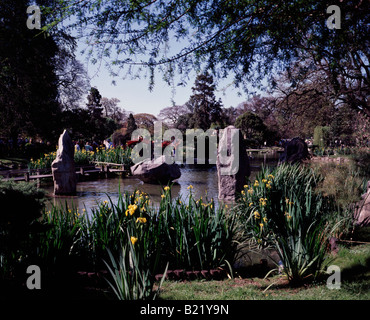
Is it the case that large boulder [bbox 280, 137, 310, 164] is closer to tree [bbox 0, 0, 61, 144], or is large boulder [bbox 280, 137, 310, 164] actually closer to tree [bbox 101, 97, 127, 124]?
tree [bbox 0, 0, 61, 144]

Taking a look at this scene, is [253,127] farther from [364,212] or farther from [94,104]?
[364,212]

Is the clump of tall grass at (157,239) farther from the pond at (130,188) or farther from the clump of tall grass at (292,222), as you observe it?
the pond at (130,188)

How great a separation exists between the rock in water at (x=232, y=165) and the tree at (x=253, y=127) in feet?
101

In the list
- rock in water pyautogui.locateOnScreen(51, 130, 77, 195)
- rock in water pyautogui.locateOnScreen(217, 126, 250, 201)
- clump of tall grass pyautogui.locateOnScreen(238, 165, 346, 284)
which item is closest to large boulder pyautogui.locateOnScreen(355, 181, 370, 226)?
clump of tall grass pyautogui.locateOnScreen(238, 165, 346, 284)

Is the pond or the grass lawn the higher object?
the pond

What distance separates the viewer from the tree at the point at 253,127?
4022 cm

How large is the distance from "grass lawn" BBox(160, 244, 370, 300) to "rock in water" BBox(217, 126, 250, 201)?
15.8 ft

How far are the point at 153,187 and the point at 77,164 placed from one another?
214 inches

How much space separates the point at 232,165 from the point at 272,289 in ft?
18.0

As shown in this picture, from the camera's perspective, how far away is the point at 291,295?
3.22m

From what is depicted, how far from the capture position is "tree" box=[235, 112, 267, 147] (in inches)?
1583

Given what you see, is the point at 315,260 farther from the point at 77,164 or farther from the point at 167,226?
the point at 77,164

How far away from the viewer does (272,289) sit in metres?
3.50

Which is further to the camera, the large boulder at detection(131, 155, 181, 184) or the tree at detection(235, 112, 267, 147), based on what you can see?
the tree at detection(235, 112, 267, 147)
